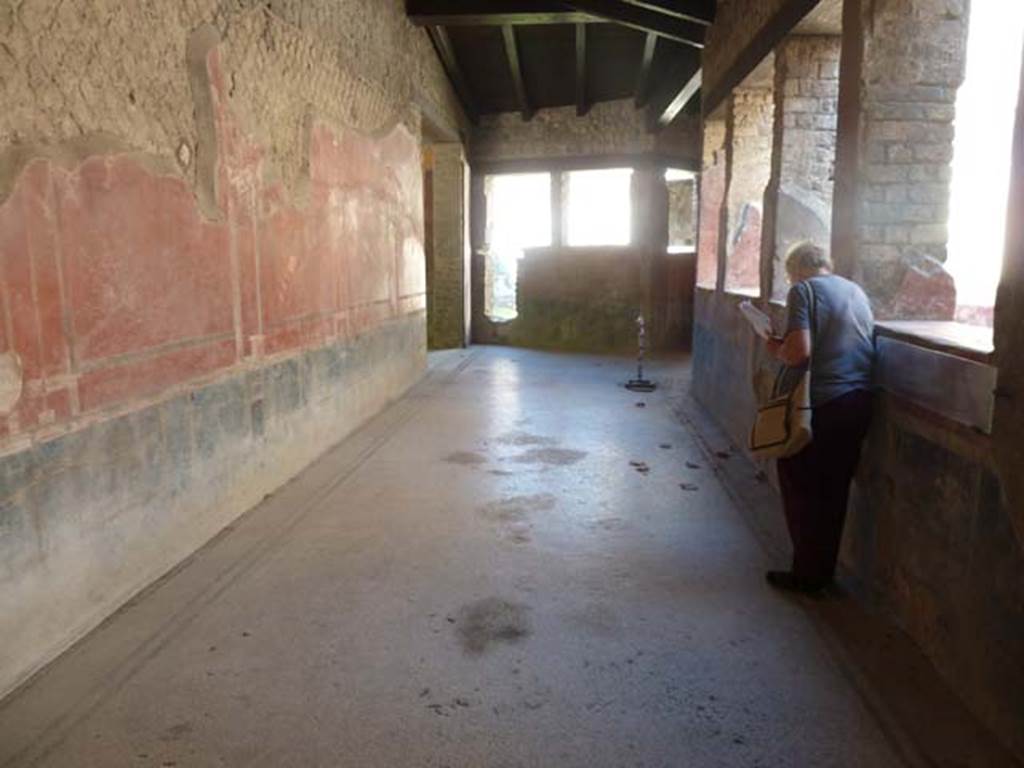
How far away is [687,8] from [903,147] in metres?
4.45

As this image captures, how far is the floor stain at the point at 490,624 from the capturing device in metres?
2.71

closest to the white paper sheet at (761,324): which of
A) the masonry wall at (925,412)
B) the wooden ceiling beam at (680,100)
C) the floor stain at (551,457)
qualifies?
→ the masonry wall at (925,412)

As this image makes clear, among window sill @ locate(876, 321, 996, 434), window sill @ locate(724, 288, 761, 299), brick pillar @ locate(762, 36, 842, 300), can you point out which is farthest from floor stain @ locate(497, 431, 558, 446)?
window sill @ locate(876, 321, 996, 434)

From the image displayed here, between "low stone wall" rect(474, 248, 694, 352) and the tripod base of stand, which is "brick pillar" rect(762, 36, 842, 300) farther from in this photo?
"low stone wall" rect(474, 248, 694, 352)

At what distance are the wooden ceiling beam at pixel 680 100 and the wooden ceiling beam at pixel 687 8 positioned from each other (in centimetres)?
100

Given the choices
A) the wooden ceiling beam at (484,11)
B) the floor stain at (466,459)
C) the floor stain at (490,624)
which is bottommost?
the floor stain at (466,459)

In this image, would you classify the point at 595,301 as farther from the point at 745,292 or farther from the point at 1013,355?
the point at 1013,355

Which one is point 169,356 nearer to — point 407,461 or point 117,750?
point 117,750

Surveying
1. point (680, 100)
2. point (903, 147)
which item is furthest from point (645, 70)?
point (903, 147)

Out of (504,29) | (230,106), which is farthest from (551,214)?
(230,106)

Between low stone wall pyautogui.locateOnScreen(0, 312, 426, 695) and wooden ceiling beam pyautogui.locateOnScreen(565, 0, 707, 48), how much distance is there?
5.00 meters

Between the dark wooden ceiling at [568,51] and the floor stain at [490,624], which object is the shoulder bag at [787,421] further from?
the dark wooden ceiling at [568,51]

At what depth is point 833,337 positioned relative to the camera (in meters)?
2.98

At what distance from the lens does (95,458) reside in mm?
2828
